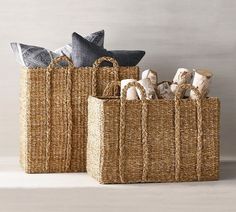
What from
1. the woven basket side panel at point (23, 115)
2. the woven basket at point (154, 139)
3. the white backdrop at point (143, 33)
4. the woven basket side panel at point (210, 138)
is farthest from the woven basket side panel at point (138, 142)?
the white backdrop at point (143, 33)

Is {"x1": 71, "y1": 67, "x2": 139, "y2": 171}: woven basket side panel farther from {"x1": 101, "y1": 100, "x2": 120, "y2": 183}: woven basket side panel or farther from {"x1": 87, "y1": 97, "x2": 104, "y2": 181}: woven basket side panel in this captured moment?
{"x1": 101, "y1": 100, "x2": 120, "y2": 183}: woven basket side panel

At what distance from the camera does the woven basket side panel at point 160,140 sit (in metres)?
2.80

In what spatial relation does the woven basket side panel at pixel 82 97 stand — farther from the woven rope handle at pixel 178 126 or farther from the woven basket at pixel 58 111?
the woven rope handle at pixel 178 126

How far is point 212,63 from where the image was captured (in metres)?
3.38

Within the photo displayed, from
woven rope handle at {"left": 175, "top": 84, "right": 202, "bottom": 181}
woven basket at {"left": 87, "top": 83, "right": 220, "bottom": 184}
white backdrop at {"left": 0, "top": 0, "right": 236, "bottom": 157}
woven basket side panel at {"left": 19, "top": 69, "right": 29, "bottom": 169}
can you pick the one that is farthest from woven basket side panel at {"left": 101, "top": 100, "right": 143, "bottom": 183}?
white backdrop at {"left": 0, "top": 0, "right": 236, "bottom": 157}

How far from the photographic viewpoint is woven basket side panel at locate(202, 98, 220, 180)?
2840 mm

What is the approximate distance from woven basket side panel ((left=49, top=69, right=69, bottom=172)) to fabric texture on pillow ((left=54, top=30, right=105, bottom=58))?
0.14m

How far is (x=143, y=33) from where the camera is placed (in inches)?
132

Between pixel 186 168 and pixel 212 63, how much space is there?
2.21ft

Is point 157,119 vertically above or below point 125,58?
below

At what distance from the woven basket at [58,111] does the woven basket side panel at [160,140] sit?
0.28 metres

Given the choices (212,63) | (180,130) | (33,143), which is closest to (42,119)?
(33,143)
